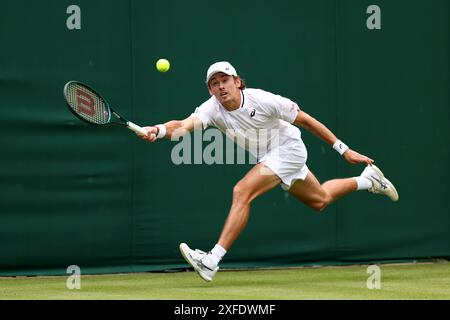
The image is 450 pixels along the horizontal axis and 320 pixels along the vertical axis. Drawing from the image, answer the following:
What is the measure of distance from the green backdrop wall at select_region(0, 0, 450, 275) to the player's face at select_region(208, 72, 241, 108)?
1358 millimetres

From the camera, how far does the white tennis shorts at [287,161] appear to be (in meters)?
7.40

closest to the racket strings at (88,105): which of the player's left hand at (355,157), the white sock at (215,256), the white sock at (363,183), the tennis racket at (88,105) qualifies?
the tennis racket at (88,105)

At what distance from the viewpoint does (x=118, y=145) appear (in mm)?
8469

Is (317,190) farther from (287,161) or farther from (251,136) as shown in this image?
(251,136)

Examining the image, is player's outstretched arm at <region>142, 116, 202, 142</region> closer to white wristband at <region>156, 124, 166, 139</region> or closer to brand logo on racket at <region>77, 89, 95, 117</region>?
white wristband at <region>156, 124, 166, 139</region>

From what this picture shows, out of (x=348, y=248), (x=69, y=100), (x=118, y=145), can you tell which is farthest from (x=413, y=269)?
(x=69, y=100)

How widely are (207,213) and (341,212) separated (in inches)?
47.7

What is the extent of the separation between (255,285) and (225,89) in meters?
1.38

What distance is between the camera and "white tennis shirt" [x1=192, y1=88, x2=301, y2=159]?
736 cm

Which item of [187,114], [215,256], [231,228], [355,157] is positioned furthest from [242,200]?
[187,114]

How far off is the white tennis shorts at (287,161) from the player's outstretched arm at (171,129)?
1.80 ft

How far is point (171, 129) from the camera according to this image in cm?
705

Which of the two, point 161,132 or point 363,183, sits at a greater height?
point 161,132

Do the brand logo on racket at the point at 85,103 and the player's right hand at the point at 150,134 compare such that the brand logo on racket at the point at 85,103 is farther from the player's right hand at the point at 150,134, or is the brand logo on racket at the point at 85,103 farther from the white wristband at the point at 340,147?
the white wristband at the point at 340,147
